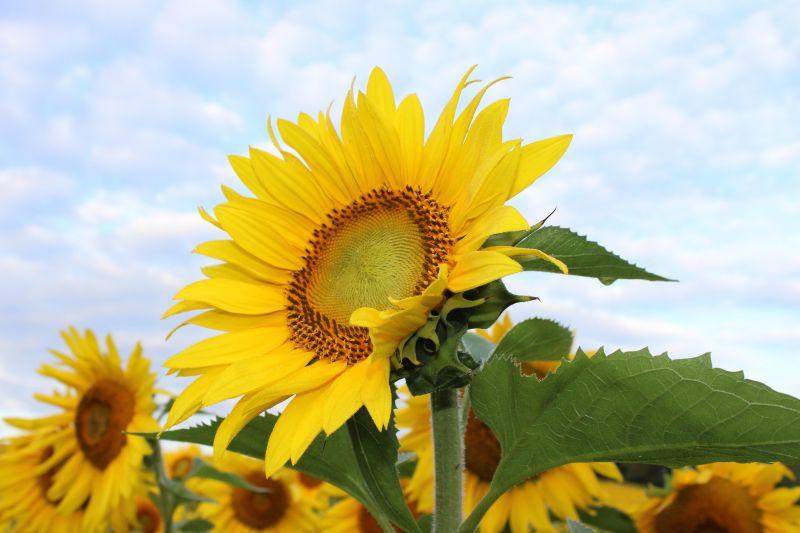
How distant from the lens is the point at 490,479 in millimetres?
3297

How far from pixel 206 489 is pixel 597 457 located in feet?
15.1

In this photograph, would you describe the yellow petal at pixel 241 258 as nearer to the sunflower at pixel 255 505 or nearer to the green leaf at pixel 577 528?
the green leaf at pixel 577 528

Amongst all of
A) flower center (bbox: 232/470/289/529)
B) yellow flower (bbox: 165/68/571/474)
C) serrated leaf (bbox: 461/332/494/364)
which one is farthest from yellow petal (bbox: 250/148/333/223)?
flower center (bbox: 232/470/289/529)

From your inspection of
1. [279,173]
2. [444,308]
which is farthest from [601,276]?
[279,173]

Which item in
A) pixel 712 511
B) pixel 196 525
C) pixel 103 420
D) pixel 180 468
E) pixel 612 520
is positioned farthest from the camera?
pixel 180 468

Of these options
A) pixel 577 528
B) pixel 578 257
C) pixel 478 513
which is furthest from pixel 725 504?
pixel 578 257

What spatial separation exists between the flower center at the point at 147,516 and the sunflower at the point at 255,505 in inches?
23.2

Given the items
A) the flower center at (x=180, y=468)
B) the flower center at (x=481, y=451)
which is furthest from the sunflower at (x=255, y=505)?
the flower center at (x=481, y=451)

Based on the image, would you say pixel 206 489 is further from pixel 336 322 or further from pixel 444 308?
pixel 444 308

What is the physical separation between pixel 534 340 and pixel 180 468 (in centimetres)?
520

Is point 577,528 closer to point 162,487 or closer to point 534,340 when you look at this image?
point 534,340

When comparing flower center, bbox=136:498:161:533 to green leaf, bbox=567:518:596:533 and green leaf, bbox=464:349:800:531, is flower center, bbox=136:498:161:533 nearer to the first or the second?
green leaf, bbox=567:518:596:533

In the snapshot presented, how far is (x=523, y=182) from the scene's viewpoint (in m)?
1.68

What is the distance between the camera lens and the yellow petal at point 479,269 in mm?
1470
